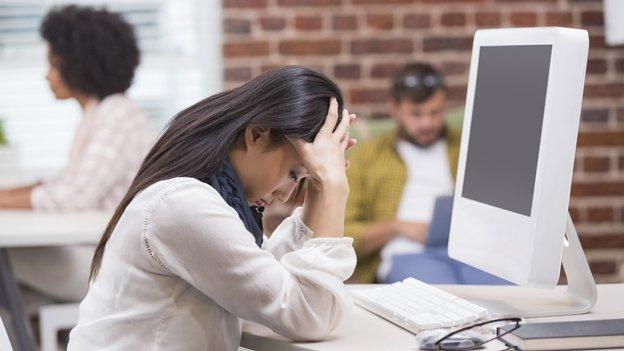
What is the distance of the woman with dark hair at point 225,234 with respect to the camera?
1.49 meters

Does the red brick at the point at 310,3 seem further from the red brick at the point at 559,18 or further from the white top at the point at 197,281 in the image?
the white top at the point at 197,281

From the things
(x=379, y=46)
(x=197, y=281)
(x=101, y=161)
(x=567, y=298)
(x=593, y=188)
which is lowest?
(x=593, y=188)

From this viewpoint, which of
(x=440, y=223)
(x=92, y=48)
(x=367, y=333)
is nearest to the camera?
(x=367, y=333)

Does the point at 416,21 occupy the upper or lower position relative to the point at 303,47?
upper

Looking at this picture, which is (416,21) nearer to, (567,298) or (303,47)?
(303,47)

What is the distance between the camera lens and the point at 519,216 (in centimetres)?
162

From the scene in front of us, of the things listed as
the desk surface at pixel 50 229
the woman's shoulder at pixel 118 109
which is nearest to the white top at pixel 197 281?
the desk surface at pixel 50 229

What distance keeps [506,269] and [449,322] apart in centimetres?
15

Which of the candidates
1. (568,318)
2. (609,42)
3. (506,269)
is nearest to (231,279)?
(506,269)

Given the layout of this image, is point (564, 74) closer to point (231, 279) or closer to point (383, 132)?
point (231, 279)

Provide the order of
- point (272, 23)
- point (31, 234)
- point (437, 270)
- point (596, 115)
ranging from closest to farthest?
point (437, 270) < point (31, 234) < point (272, 23) < point (596, 115)

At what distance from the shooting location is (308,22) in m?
4.03

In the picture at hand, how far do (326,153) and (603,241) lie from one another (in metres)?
2.80

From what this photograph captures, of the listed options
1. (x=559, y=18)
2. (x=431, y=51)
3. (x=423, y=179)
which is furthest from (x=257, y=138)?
(x=559, y=18)
